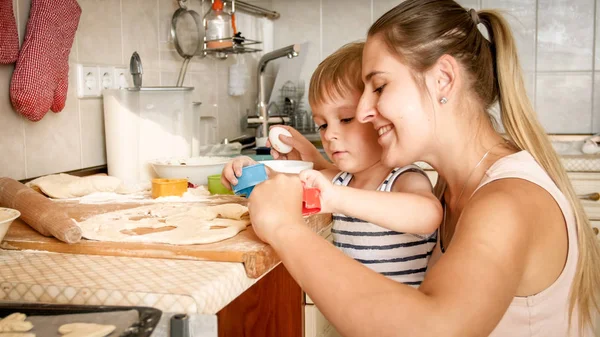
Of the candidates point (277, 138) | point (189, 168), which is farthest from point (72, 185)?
point (277, 138)

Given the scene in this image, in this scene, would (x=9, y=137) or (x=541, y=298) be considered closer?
(x=541, y=298)

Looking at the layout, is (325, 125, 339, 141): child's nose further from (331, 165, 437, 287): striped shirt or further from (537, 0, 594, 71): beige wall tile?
(537, 0, 594, 71): beige wall tile

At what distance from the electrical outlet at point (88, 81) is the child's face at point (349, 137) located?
2.17 feet

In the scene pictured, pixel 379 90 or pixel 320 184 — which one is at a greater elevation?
pixel 379 90

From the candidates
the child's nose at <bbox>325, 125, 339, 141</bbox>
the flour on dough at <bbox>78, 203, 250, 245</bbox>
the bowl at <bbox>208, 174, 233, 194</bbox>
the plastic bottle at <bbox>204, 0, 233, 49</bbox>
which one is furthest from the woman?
the plastic bottle at <bbox>204, 0, 233, 49</bbox>

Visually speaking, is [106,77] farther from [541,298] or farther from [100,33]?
[541,298]

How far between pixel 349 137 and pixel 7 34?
0.76m

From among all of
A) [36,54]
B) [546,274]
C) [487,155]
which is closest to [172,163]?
[36,54]

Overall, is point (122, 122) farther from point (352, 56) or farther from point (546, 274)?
point (546, 274)

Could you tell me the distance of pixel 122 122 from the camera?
1479mm

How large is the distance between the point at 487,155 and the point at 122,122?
0.96 metres

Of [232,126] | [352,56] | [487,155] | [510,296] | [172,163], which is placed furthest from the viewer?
[232,126]

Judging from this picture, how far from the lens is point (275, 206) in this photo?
2.63 ft

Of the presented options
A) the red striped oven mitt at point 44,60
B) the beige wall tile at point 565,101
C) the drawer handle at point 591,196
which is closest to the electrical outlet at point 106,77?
the red striped oven mitt at point 44,60
